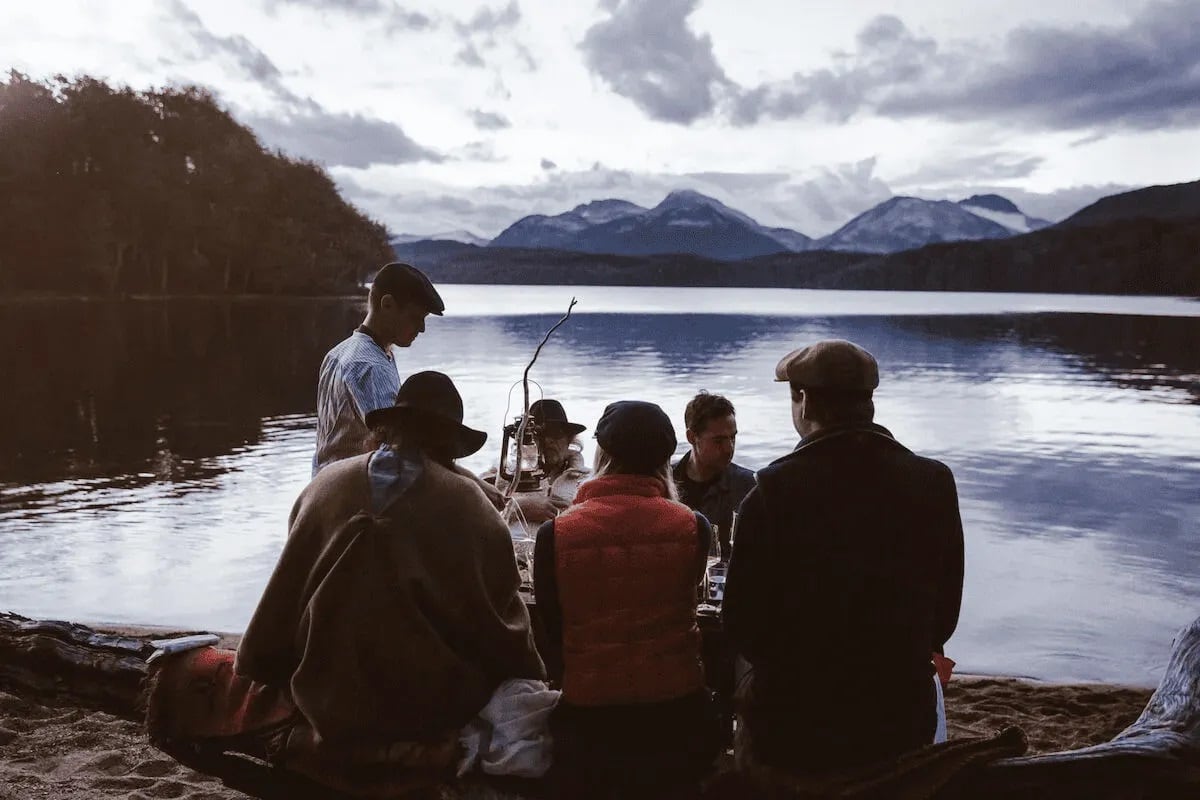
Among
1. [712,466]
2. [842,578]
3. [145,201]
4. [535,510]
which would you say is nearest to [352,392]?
[535,510]

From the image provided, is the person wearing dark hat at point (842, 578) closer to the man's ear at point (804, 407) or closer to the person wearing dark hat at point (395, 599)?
the man's ear at point (804, 407)

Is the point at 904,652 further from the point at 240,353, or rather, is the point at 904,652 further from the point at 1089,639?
the point at 240,353

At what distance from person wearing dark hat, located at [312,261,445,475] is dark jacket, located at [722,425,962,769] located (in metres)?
2.27

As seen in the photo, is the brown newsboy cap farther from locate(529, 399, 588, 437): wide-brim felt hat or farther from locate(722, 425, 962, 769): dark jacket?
locate(529, 399, 588, 437): wide-brim felt hat

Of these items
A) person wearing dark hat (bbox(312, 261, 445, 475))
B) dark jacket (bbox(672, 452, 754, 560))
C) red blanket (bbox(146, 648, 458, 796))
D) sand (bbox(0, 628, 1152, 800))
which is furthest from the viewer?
dark jacket (bbox(672, 452, 754, 560))

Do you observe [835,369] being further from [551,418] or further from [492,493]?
[551,418]

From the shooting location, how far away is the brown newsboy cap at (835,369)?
2.93 metres

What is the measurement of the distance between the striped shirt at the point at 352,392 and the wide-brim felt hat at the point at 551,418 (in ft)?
5.25

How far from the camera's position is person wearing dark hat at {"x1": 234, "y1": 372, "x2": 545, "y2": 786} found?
308 cm

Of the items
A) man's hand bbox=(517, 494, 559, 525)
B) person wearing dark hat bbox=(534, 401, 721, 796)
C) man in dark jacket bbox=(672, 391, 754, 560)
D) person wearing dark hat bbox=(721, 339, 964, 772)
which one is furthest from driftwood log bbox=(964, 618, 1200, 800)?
man's hand bbox=(517, 494, 559, 525)

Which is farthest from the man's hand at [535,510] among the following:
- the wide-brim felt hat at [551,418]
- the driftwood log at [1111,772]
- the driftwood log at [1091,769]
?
the driftwood log at [1111,772]

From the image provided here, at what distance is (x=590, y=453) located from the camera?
1144 cm

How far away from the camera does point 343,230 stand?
327 feet

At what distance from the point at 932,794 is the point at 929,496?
846 millimetres
